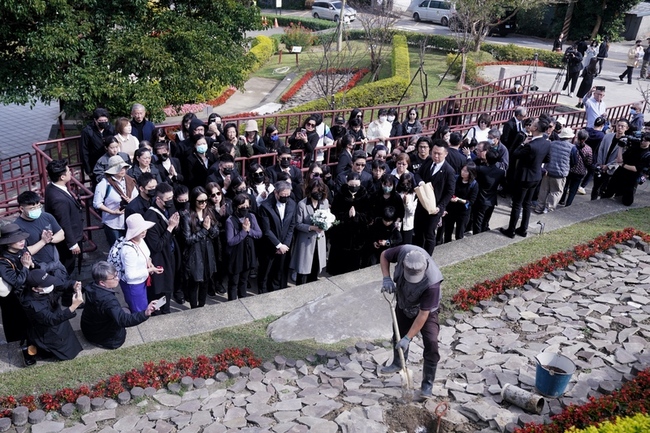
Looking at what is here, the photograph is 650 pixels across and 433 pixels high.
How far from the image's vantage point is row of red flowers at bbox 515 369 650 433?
489 centimetres

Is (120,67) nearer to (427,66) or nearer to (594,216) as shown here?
(594,216)

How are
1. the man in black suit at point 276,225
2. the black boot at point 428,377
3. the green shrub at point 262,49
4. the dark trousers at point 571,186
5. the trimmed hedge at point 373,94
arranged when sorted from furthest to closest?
1. the green shrub at point 262,49
2. the trimmed hedge at point 373,94
3. the dark trousers at point 571,186
4. the man in black suit at point 276,225
5. the black boot at point 428,377

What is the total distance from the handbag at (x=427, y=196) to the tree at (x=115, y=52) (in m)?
6.02

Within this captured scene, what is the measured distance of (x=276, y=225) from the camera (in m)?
7.61

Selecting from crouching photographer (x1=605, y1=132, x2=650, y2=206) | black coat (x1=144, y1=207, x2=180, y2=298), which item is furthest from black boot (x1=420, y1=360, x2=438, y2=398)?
crouching photographer (x1=605, y1=132, x2=650, y2=206)

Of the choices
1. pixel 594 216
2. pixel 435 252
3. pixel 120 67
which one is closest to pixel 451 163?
pixel 435 252

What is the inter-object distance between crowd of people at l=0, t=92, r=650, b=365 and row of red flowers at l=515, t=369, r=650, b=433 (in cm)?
335

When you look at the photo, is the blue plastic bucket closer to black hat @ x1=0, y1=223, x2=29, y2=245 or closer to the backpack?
the backpack

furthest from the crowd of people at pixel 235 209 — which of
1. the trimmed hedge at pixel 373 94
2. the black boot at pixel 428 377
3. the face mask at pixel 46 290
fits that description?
the trimmed hedge at pixel 373 94

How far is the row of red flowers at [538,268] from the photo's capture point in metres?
7.36

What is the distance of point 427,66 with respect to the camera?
2744 centimetres

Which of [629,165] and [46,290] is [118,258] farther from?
[629,165]

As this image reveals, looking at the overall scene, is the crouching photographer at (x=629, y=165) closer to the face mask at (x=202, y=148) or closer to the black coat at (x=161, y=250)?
the face mask at (x=202, y=148)

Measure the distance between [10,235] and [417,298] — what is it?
3.86 meters
